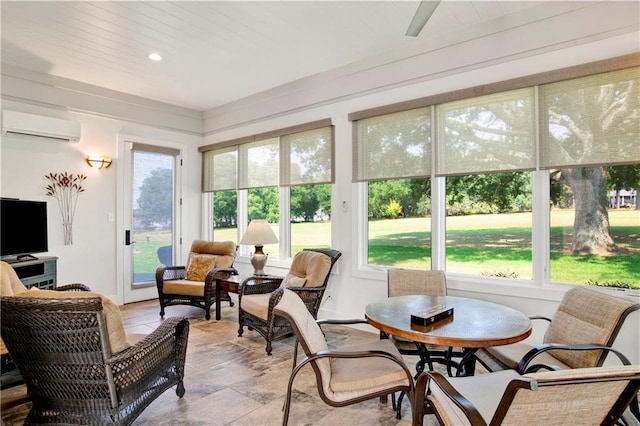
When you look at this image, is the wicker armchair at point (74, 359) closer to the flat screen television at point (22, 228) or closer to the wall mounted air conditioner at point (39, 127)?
the flat screen television at point (22, 228)

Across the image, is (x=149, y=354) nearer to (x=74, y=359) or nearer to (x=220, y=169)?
(x=74, y=359)

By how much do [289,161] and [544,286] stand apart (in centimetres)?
333

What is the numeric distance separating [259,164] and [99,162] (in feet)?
7.36

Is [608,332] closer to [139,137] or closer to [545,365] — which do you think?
[545,365]

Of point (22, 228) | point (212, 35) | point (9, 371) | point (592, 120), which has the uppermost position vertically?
point (212, 35)

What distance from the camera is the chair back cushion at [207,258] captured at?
486 cm

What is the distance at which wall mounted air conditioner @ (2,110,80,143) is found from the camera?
4.13 meters

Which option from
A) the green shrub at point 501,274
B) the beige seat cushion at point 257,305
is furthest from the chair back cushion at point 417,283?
the beige seat cushion at point 257,305

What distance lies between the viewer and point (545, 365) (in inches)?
77.7

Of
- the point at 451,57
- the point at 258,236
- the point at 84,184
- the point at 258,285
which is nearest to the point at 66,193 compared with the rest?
the point at 84,184

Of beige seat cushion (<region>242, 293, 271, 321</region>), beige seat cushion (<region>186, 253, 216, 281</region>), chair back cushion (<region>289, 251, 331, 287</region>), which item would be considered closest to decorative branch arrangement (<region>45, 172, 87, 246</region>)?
beige seat cushion (<region>186, 253, 216, 281</region>)

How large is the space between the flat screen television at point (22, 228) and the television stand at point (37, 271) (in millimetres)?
146

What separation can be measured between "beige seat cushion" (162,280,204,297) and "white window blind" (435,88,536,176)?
10.6ft

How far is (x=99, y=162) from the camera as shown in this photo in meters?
4.96
